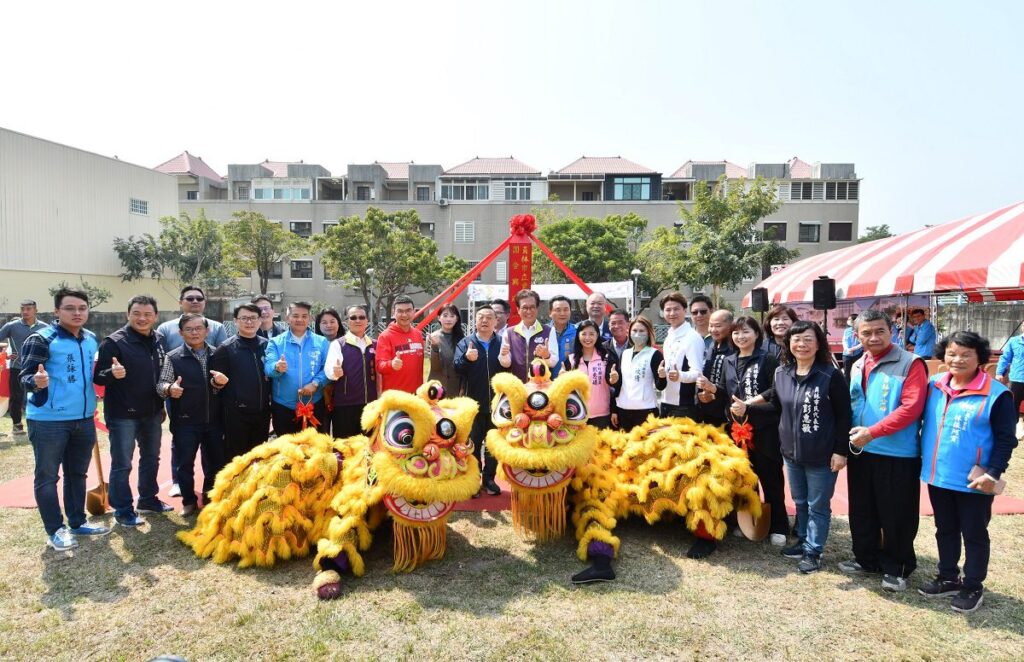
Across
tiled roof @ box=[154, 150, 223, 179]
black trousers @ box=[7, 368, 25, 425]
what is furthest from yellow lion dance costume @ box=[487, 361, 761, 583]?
tiled roof @ box=[154, 150, 223, 179]

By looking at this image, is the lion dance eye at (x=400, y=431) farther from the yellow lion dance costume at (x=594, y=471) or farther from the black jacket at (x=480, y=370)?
the black jacket at (x=480, y=370)

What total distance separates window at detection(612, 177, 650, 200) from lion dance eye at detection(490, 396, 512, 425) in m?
28.3

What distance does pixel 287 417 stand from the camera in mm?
4422

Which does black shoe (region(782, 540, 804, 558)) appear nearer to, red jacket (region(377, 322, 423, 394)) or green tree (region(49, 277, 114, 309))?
red jacket (region(377, 322, 423, 394))

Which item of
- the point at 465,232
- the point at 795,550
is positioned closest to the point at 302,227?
the point at 465,232

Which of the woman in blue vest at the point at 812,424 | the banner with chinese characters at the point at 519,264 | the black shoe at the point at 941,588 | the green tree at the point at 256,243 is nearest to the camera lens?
the black shoe at the point at 941,588

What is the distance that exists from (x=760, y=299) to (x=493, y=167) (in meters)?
22.2

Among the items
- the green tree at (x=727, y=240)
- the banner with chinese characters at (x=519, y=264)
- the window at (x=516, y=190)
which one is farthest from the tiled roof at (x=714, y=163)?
the banner with chinese characters at (x=519, y=264)

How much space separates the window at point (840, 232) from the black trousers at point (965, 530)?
30.5m

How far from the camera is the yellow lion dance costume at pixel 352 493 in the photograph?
10.4 feet

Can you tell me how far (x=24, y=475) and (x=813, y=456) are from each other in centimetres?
658

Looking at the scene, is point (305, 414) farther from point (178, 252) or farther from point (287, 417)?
point (178, 252)

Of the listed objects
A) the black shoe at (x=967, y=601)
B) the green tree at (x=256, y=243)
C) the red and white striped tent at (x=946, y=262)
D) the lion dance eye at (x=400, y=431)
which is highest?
the green tree at (x=256, y=243)

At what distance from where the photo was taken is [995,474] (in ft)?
→ 9.18
